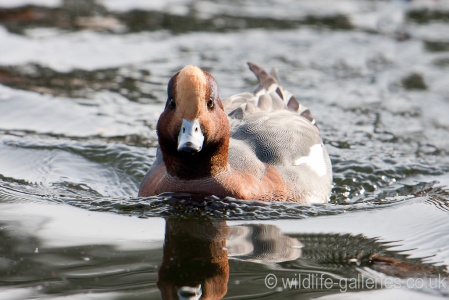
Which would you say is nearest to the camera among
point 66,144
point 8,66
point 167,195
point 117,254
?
point 117,254

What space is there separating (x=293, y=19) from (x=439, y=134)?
432cm

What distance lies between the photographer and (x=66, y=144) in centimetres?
808

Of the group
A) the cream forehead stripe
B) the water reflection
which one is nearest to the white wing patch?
the water reflection

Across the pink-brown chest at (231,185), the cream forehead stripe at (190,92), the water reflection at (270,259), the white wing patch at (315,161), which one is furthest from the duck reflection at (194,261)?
the white wing patch at (315,161)

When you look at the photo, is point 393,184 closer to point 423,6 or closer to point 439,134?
point 439,134

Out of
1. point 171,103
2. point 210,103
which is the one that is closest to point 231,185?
point 210,103

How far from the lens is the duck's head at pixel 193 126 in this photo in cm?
568

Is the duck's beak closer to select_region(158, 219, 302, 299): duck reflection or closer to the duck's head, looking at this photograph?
the duck's head

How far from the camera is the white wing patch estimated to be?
22.9 feet

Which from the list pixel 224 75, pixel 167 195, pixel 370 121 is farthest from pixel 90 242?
pixel 224 75

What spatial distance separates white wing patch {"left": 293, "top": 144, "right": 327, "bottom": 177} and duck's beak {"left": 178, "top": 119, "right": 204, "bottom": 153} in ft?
4.72

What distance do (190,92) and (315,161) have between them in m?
1.85

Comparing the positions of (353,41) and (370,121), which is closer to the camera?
(370,121)

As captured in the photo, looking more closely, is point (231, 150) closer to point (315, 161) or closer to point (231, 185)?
point (231, 185)
